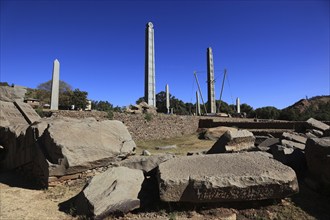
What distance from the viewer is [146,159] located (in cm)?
621

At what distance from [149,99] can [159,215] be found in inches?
622

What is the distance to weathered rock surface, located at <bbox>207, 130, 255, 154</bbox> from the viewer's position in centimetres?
691

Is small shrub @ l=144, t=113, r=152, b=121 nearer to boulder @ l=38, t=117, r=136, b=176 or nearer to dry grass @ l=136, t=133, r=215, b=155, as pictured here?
dry grass @ l=136, t=133, r=215, b=155

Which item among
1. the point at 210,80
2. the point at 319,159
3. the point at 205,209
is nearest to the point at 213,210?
the point at 205,209

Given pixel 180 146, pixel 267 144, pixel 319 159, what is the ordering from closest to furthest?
pixel 319 159 → pixel 267 144 → pixel 180 146

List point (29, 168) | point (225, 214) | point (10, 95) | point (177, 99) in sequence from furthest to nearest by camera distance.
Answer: point (177, 99) → point (10, 95) → point (29, 168) → point (225, 214)

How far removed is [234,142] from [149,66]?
14.0 meters

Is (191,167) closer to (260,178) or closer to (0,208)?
(260,178)

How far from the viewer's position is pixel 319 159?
5109 mm

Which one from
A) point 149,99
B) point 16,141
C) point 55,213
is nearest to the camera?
point 55,213

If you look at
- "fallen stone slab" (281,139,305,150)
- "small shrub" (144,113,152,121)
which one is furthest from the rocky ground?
"small shrub" (144,113,152,121)

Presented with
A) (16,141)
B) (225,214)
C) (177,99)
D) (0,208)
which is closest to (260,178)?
(225,214)

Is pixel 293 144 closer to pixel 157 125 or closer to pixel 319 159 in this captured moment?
pixel 319 159

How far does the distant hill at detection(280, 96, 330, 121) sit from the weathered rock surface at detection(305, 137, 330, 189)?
79.5 feet
